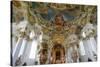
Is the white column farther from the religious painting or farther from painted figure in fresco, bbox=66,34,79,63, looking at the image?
painted figure in fresco, bbox=66,34,79,63

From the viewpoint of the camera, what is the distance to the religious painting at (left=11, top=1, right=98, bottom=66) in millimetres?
1915

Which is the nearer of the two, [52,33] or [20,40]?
[20,40]

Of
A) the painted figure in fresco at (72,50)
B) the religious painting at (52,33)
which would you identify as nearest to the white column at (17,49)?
the religious painting at (52,33)

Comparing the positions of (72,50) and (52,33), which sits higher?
(52,33)

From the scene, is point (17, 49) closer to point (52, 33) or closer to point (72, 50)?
point (52, 33)

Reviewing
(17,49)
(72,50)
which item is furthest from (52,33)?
(17,49)

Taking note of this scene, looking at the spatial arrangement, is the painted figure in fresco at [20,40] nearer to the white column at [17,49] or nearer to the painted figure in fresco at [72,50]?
the white column at [17,49]

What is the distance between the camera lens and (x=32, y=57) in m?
1.95

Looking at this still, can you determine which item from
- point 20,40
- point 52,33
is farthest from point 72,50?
point 20,40

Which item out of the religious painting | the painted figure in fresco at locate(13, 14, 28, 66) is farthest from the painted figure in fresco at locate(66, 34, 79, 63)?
the painted figure in fresco at locate(13, 14, 28, 66)

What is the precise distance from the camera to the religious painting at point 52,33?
192cm

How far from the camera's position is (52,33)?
204cm

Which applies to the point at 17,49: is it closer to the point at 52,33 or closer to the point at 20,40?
the point at 20,40

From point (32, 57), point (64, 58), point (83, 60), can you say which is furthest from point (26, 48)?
point (83, 60)
